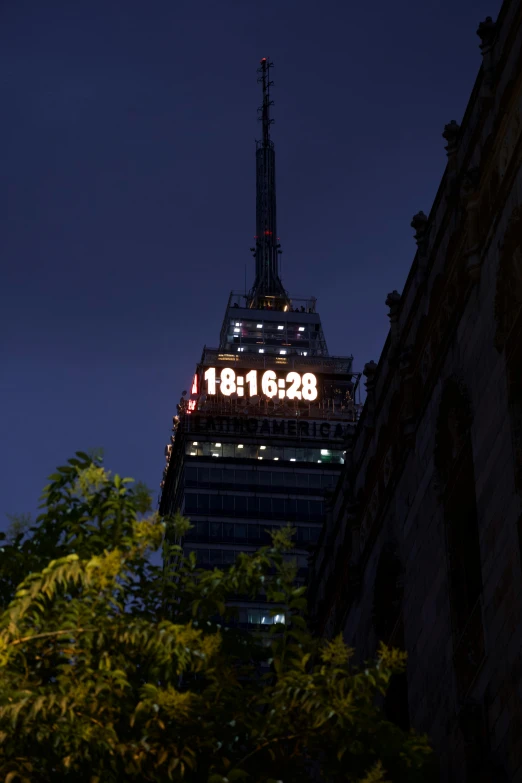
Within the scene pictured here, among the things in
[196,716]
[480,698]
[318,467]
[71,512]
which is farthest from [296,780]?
[318,467]

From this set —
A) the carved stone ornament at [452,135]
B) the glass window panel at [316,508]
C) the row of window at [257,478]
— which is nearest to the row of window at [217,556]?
the glass window panel at [316,508]

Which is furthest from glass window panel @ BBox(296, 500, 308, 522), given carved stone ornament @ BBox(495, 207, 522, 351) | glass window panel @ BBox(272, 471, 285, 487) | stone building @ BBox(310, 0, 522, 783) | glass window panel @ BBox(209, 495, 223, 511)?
carved stone ornament @ BBox(495, 207, 522, 351)

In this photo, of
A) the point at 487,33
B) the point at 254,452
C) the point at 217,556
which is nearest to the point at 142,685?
the point at 487,33

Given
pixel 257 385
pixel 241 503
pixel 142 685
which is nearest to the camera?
pixel 142 685

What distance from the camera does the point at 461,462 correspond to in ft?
116

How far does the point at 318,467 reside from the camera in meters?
175

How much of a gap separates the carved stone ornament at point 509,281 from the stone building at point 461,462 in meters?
0.04

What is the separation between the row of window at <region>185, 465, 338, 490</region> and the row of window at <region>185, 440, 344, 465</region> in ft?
7.59

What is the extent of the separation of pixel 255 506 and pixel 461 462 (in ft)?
438

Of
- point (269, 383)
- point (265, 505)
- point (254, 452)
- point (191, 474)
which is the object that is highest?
point (269, 383)

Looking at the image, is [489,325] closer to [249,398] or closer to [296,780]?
[296,780]

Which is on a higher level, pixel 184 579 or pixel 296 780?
pixel 184 579

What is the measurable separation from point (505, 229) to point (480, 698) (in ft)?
31.9

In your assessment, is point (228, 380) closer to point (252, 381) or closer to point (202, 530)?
point (252, 381)
